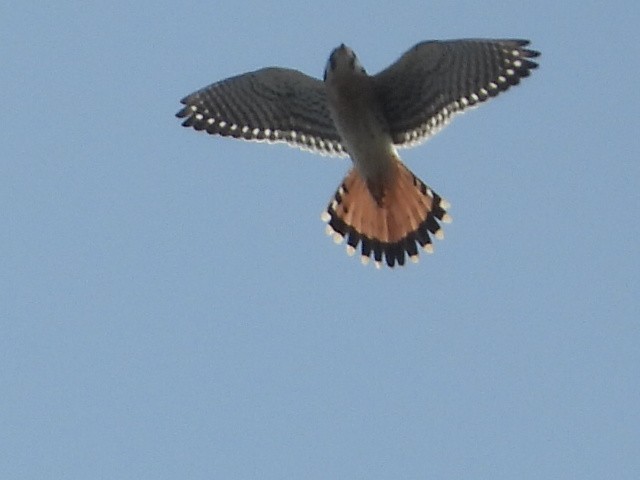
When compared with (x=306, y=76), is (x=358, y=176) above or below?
below

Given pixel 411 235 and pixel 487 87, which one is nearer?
pixel 487 87

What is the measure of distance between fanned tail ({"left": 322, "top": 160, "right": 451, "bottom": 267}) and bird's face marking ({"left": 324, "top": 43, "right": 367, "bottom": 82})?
3.06ft

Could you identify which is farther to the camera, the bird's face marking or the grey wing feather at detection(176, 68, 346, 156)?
the grey wing feather at detection(176, 68, 346, 156)

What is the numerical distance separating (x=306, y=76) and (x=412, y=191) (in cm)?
124

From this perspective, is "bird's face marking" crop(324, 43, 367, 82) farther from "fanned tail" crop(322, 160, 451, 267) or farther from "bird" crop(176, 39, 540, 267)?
"fanned tail" crop(322, 160, 451, 267)

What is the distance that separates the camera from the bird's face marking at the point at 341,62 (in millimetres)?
10711

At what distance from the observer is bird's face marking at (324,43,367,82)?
10711 millimetres

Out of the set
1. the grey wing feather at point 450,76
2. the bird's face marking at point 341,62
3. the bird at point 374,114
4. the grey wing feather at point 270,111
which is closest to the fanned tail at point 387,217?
the bird at point 374,114

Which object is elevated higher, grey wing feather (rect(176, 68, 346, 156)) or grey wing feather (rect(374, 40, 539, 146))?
grey wing feather (rect(176, 68, 346, 156))

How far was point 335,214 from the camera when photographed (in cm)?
1180

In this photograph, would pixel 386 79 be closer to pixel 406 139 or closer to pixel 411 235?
pixel 406 139

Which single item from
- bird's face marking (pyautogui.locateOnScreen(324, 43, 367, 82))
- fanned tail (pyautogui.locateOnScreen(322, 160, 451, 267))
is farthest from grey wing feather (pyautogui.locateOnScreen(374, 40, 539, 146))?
fanned tail (pyautogui.locateOnScreen(322, 160, 451, 267))

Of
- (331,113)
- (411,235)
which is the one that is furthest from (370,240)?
(331,113)

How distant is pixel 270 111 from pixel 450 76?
155cm
